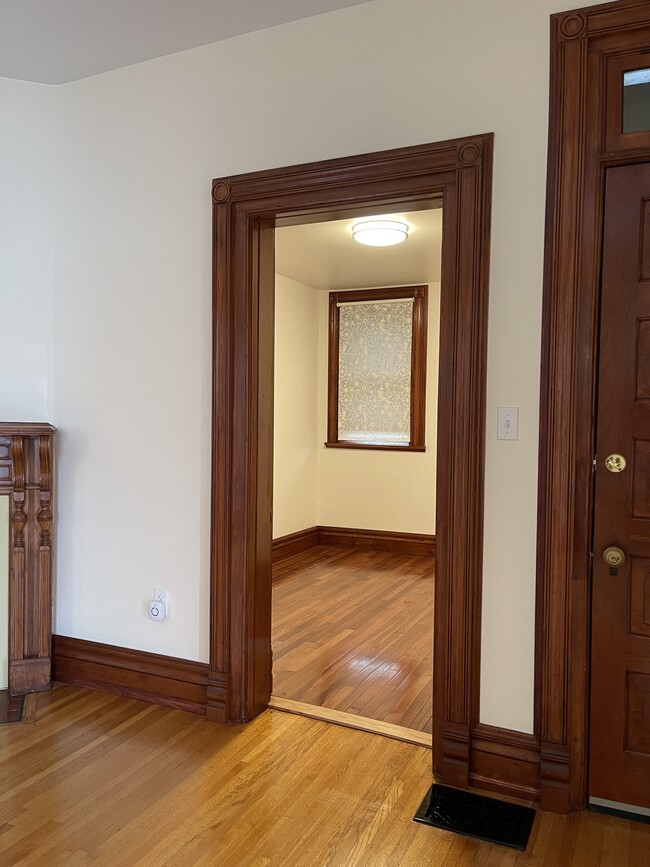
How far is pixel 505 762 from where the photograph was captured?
2.30 meters

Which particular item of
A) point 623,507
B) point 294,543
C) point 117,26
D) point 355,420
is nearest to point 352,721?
point 623,507

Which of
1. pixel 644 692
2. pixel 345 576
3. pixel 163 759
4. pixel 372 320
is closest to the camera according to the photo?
pixel 644 692

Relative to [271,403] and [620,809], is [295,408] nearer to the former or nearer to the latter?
[271,403]

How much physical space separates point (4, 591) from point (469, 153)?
2723mm

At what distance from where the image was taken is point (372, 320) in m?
6.55

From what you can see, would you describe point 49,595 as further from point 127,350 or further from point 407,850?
point 407,850

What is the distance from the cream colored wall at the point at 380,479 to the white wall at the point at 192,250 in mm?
3733

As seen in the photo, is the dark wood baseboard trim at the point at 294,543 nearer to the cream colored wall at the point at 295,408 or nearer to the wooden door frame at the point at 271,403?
the cream colored wall at the point at 295,408

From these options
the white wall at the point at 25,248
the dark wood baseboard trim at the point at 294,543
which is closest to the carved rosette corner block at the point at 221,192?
the white wall at the point at 25,248

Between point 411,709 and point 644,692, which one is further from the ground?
point 644,692

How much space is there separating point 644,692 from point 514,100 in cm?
203

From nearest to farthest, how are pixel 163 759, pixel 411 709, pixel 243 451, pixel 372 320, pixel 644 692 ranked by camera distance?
pixel 644 692, pixel 163 759, pixel 243 451, pixel 411 709, pixel 372 320

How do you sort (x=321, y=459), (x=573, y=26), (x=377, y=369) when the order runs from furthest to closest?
(x=321, y=459), (x=377, y=369), (x=573, y=26)

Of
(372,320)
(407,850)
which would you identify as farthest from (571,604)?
(372,320)
